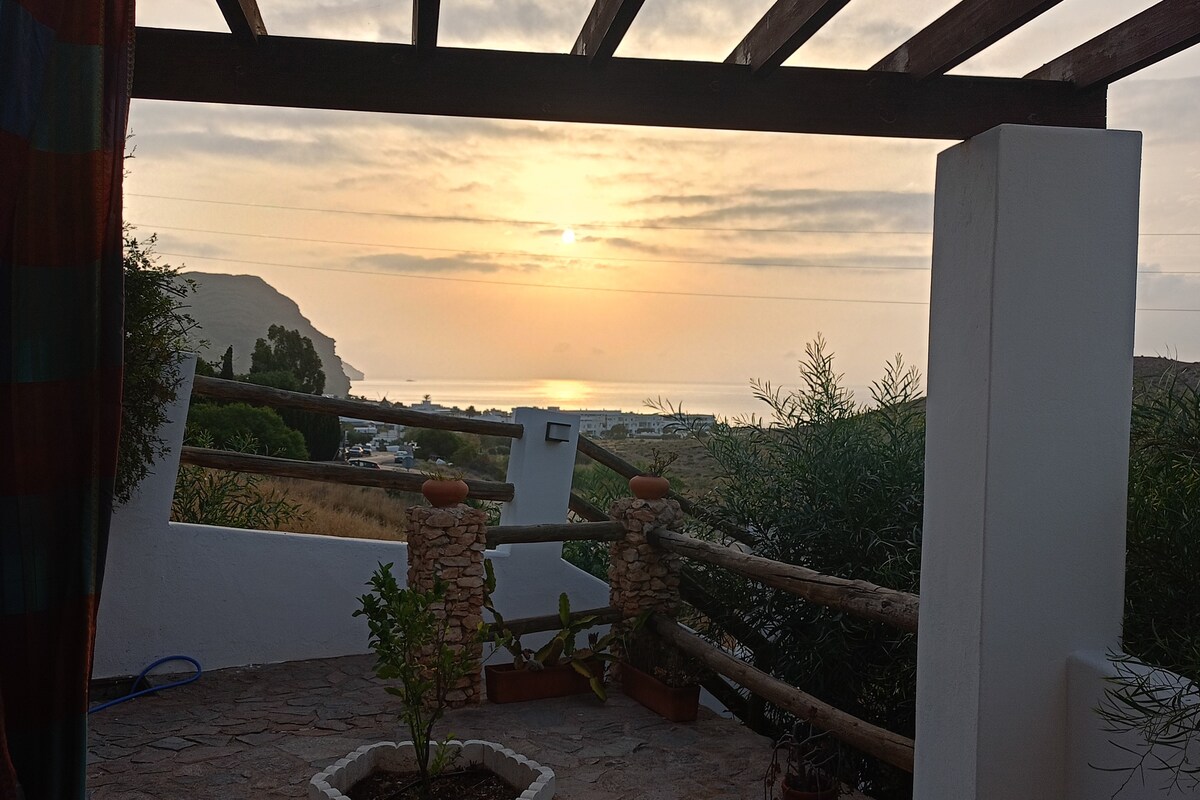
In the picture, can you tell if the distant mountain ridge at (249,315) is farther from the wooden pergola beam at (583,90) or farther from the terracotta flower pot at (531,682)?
the wooden pergola beam at (583,90)

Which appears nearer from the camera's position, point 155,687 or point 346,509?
point 155,687

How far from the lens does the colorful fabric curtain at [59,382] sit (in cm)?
144

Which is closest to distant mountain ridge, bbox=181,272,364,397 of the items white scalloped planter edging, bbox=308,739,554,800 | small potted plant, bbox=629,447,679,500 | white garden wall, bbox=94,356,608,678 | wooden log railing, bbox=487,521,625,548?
white garden wall, bbox=94,356,608,678

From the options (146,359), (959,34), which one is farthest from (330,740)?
(959,34)

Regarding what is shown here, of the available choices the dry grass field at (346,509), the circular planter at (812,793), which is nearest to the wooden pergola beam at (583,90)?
the circular planter at (812,793)

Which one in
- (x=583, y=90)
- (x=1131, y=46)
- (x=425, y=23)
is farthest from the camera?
(x=583, y=90)

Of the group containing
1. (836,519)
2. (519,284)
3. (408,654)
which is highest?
(519,284)

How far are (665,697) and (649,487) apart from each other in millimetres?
985

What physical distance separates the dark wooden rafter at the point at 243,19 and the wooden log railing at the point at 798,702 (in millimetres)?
2596

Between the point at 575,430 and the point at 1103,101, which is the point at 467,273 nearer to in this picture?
the point at 575,430

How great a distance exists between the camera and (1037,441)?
200 cm

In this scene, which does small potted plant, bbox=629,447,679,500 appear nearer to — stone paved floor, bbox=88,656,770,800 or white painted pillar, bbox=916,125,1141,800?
stone paved floor, bbox=88,656,770,800

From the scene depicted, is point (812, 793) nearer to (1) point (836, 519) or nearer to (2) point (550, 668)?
(1) point (836, 519)

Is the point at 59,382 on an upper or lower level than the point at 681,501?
upper
